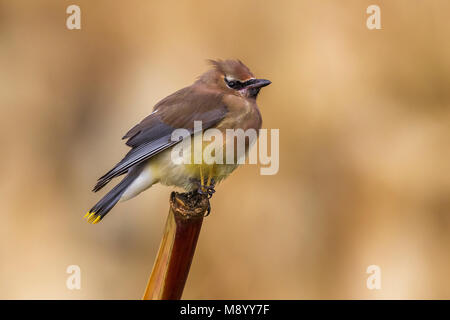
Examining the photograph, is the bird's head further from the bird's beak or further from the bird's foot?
the bird's foot

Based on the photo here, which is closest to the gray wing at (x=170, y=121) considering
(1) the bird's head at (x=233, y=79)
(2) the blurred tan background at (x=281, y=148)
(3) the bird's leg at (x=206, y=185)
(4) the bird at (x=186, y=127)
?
(4) the bird at (x=186, y=127)

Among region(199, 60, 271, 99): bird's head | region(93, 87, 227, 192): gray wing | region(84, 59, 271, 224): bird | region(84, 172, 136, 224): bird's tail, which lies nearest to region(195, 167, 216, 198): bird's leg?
region(84, 59, 271, 224): bird

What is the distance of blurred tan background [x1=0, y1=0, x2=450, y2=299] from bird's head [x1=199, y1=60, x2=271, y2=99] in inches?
84.7

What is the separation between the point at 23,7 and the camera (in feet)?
24.1

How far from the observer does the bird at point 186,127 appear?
456 cm

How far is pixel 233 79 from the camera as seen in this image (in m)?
4.91

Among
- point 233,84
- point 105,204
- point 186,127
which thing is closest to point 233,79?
point 233,84

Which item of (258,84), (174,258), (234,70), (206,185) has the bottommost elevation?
(174,258)

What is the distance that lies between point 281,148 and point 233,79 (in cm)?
228

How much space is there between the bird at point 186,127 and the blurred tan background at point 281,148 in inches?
85.8

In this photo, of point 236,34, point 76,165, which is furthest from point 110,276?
point 236,34

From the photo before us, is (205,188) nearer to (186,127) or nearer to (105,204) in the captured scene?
(186,127)

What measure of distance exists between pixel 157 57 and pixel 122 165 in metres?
2.95

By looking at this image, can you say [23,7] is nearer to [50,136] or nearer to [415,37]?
[50,136]
